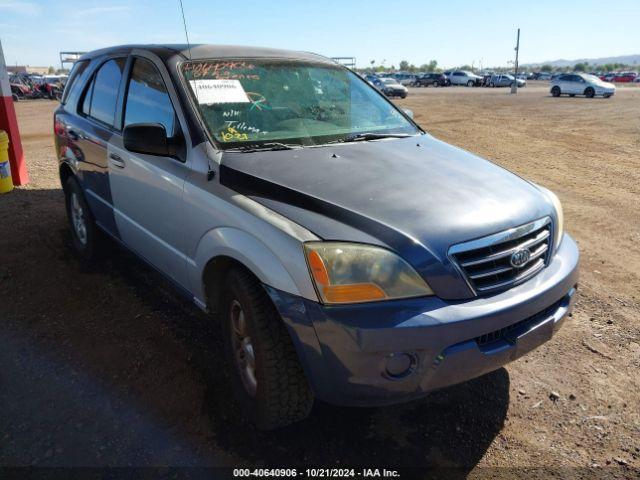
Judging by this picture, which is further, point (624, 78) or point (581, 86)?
point (624, 78)

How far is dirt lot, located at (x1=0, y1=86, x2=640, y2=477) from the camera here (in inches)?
97.7

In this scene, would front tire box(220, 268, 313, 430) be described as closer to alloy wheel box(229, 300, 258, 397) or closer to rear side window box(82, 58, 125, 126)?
alloy wheel box(229, 300, 258, 397)

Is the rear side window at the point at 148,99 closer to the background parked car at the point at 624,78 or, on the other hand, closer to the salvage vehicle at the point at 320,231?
the salvage vehicle at the point at 320,231

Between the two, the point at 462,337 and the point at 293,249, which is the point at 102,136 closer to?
the point at 293,249

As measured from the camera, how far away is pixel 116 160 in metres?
3.71

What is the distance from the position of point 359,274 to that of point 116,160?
237 cm

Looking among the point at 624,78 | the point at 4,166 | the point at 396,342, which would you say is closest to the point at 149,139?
the point at 396,342

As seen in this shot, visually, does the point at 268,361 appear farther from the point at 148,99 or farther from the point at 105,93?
the point at 105,93

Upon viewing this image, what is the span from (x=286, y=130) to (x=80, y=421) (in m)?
1.99

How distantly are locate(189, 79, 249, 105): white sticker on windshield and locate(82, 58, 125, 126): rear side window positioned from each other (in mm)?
1071

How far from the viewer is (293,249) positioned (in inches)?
86.3

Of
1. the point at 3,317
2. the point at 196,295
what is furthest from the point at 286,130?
the point at 3,317

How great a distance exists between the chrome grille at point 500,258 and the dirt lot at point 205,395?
844 millimetres

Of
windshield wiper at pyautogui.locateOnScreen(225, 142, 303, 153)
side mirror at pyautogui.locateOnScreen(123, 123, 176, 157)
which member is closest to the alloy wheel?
windshield wiper at pyautogui.locateOnScreen(225, 142, 303, 153)
